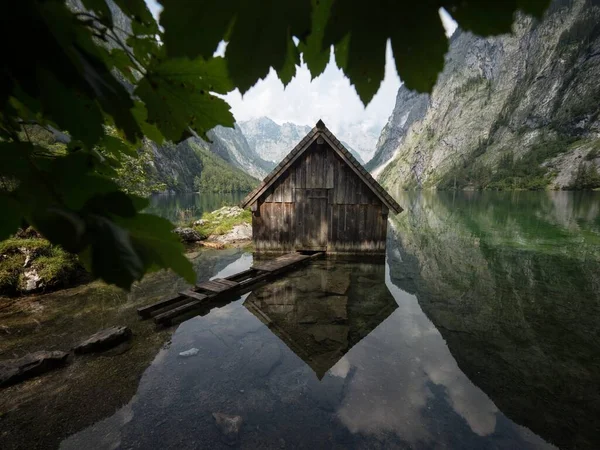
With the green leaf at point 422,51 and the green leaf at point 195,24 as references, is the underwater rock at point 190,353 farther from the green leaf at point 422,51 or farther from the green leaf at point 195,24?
the green leaf at point 422,51

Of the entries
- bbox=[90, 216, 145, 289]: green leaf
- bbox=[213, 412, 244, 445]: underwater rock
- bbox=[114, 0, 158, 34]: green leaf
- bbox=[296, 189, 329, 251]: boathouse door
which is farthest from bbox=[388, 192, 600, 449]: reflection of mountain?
bbox=[114, 0, 158, 34]: green leaf

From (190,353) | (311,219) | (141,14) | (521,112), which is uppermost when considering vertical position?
(521,112)

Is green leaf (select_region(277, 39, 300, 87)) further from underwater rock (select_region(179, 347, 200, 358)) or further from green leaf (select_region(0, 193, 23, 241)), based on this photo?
underwater rock (select_region(179, 347, 200, 358))

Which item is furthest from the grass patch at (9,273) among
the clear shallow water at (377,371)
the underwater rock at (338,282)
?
the underwater rock at (338,282)

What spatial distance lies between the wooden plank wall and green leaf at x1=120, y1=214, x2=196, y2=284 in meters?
12.0

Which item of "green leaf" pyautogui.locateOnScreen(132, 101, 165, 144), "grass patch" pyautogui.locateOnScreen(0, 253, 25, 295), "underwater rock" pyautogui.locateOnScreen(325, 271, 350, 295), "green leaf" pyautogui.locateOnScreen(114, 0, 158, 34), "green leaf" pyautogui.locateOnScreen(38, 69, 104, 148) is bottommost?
"underwater rock" pyautogui.locateOnScreen(325, 271, 350, 295)

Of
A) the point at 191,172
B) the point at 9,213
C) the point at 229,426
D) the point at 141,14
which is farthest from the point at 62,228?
the point at 191,172

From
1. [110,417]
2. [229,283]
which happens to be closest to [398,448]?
[110,417]

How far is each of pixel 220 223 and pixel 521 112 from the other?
151 metres

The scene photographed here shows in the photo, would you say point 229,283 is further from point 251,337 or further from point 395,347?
point 395,347

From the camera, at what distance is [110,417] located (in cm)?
425

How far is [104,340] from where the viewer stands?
230 inches

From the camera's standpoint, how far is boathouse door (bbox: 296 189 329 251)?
12742mm

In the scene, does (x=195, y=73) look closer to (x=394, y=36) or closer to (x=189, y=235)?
(x=394, y=36)
